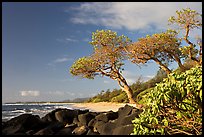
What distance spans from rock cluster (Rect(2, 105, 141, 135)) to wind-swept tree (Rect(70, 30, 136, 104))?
5.96 metres

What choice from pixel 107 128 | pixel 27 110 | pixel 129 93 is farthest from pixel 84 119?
pixel 27 110

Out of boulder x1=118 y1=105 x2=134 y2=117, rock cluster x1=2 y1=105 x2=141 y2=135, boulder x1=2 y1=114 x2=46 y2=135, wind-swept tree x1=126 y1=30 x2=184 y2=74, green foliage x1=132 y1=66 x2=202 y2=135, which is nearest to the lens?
green foliage x1=132 y1=66 x2=202 y2=135

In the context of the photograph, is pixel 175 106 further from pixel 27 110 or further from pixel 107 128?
pixel 27 110

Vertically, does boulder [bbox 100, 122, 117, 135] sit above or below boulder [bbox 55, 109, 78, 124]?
below

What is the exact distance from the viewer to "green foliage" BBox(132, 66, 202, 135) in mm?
4273

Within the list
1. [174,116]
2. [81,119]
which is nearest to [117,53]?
[81,119]

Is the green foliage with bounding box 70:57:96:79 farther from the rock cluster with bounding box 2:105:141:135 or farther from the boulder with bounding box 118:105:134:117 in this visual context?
the boulder with bounding box 118:105:134:117

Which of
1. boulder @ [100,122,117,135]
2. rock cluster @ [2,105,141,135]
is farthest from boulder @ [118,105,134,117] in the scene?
boulder @ [100,122,117,135]

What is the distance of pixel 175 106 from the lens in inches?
182

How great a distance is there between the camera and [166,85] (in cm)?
432

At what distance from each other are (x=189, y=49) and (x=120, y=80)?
4466 millimetres

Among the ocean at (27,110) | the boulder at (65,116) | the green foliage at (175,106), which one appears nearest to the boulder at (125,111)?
the boulder at (65,116)

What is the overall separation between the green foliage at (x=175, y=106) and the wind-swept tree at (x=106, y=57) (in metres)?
12.3

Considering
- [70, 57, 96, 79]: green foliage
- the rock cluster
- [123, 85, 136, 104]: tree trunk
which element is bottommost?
the rock cluster
